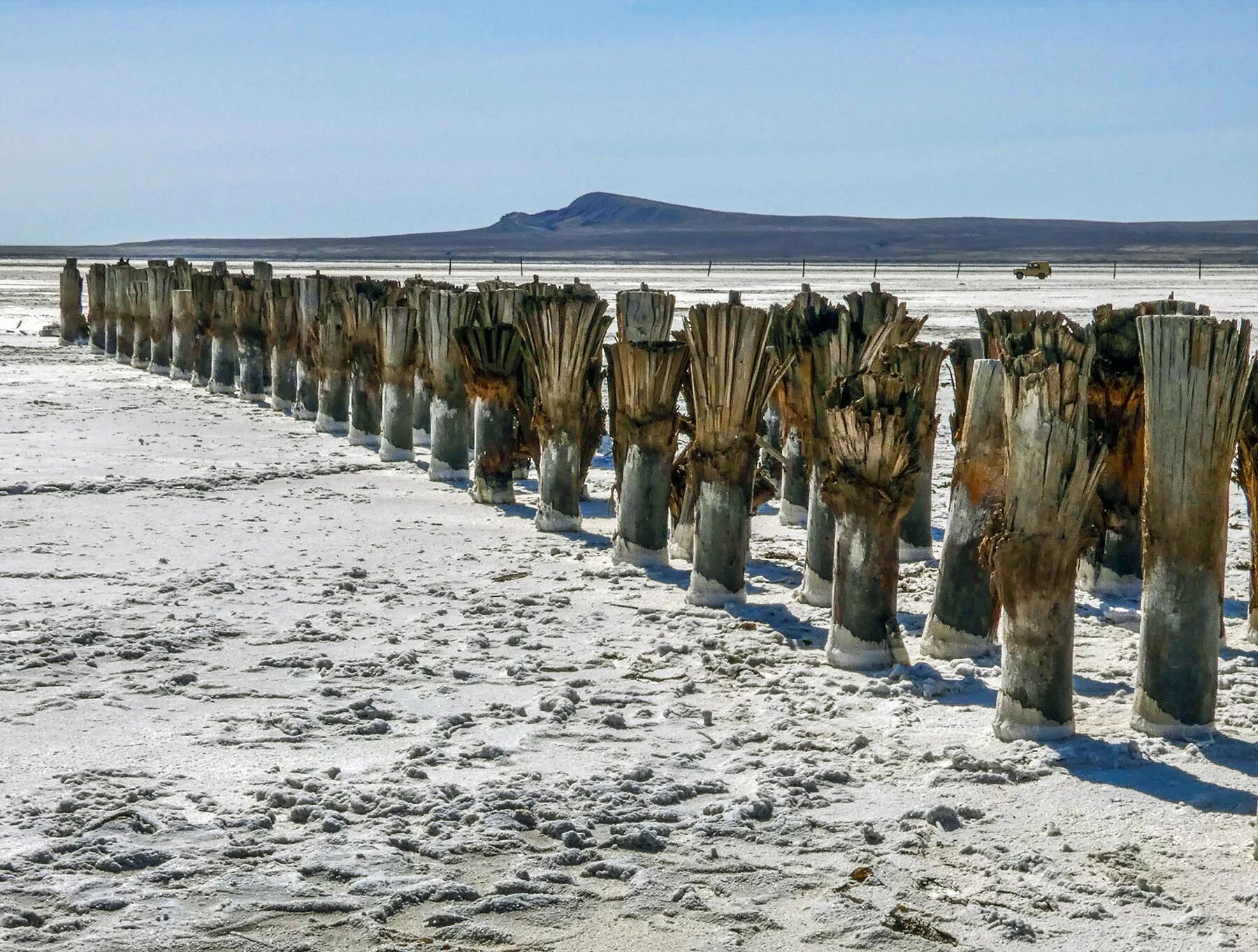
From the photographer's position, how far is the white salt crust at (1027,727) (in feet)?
18.0

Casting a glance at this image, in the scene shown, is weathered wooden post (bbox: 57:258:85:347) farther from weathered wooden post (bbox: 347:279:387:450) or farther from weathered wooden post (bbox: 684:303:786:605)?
weathered wooden post (bbox: 684:303:786:605)

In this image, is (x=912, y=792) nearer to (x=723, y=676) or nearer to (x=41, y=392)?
(x=723, y=676)

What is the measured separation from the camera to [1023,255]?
389ft

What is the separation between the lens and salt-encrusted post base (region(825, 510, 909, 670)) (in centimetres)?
642

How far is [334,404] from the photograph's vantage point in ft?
47.3

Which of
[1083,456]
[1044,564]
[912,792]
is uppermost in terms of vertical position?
[1083,456]

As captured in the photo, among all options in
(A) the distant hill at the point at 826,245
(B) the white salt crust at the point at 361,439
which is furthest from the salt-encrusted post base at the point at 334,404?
(A) the distant hill at the point at 826,245

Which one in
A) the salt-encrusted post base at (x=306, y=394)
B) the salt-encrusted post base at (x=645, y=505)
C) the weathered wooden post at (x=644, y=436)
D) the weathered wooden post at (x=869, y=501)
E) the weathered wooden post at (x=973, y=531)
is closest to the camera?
the weathered wooden post at (x=869, y=501)

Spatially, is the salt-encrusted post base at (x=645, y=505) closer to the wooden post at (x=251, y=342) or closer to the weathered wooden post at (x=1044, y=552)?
the weathered wooden post at (x=1044, y=552)

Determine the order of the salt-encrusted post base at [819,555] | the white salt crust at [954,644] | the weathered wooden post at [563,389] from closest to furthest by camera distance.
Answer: the white salt crust at [954,644], the salt-encrusted post base at [819,555], the weathered wooden post at [563,389]

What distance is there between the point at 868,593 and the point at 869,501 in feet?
1.27

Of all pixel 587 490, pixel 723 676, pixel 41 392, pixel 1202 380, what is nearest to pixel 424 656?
pixel 723 676

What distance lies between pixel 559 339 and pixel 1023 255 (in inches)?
4517

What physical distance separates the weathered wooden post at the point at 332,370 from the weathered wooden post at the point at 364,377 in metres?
0.29
